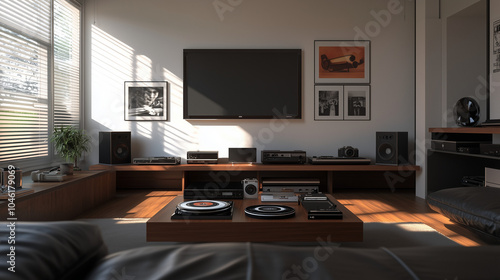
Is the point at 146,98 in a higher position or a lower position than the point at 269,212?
higher

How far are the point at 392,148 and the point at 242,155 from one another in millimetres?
1916

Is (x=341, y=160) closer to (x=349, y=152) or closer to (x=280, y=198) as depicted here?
(x=349, y=152)

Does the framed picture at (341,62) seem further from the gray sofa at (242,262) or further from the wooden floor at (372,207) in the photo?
the gray sofa at (242,262)

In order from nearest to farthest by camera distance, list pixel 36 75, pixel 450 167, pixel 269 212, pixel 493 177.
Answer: pixel 269 212 → pixel 493 177 → pixel 36 75 → pixel 450 167

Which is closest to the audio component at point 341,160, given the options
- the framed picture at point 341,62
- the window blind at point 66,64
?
the framed picture at point 341,62

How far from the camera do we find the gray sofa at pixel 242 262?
1.48 ft

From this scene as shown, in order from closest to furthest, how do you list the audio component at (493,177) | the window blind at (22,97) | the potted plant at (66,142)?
the audio component at (493,177) < the window blind at (22,97) < the potted plant at (66,142)

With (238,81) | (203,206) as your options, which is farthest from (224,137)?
(203,206)

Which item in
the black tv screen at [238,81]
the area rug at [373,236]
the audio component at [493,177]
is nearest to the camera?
the area rug at [373,236]

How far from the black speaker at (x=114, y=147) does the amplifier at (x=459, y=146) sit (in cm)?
375

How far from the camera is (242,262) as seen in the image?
0.47 meters

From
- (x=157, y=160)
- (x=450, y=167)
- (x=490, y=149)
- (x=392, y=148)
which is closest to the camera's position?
(x=490, y=149)

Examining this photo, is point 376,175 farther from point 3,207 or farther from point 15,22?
point 15,22

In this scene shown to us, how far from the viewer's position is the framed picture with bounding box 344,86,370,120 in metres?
5.15
